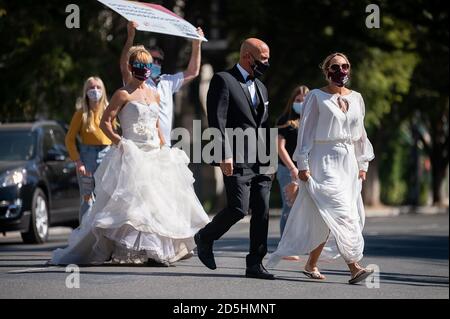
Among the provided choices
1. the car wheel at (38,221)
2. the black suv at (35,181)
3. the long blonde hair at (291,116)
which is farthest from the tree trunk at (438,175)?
the long blonde hair at (291,116)

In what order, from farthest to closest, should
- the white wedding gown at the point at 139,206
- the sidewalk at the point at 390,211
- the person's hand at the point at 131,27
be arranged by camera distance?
1. the sidewalk at the point at 390,211
2. the white wedding gown at the point at 139,206
3. the person's hand at the point at 131,27

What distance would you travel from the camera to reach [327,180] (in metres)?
11.4

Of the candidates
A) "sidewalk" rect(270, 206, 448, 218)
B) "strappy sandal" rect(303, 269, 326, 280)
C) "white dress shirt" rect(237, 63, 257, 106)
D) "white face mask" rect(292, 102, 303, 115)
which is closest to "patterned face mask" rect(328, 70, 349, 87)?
"white dress shirt" rect(237, 63, 257, 106)

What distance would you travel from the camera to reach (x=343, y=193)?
37.4ft

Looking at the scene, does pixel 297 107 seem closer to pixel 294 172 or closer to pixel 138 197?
pixel 294 172

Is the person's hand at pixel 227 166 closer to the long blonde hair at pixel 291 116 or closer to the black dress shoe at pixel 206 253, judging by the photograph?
the black dress shoe at pixel 206 253

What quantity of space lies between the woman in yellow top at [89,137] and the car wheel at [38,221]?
344 centimetres

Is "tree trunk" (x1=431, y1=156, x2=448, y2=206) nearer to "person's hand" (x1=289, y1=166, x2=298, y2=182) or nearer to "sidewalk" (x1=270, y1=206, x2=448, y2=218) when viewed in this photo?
"sidewalk" (x1=270, y1=206, x2=448, y2=218)

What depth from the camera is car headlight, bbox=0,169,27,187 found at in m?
17.6

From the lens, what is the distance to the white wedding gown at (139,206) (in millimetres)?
12344

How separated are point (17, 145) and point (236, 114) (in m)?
7.87

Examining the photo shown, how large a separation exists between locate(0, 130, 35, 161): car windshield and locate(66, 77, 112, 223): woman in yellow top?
12.5 ft

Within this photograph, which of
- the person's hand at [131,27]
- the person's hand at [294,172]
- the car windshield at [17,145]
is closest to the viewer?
the person's hand at [131,27]
